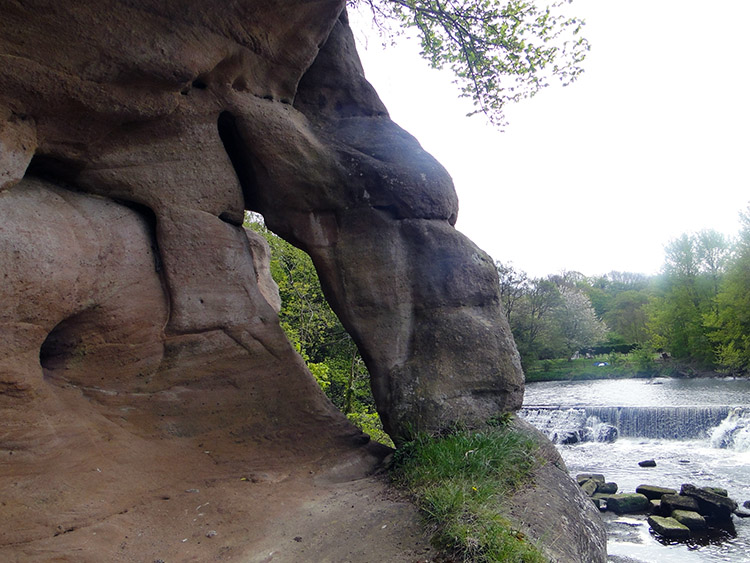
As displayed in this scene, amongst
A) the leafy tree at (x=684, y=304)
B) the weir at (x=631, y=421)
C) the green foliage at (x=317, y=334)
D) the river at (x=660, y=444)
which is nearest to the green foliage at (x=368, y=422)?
the green foliage at (x=317, y=334)

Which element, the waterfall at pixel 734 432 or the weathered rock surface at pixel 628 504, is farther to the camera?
the waterfall at pixel 734 432

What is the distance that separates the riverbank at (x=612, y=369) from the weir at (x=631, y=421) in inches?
473

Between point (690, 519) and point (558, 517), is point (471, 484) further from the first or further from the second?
point (690, 519)

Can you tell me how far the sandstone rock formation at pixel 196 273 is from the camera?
3.34 m

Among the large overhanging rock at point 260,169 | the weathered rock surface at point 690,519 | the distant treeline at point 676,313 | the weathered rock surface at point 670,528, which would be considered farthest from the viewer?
the distant treeline at point 676,313

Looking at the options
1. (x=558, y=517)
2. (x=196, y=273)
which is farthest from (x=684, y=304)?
(x=196, y=273)

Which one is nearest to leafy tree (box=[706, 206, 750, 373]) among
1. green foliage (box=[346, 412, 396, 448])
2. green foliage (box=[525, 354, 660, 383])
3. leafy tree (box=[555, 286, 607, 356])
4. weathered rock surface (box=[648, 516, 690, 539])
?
green foliage (box=[525, 354, 660, 383])

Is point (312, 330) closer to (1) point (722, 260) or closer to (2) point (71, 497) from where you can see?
A: (2) point (71, 497)

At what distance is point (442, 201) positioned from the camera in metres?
5.39

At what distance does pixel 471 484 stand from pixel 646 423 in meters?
16.6

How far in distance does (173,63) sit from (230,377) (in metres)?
2.45

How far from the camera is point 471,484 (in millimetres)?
3836

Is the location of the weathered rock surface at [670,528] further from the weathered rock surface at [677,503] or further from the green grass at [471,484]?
the green grass at [471,484]

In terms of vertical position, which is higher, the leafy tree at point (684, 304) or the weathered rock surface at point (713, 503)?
the leafy tree at point (684, 304)
